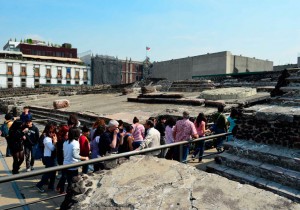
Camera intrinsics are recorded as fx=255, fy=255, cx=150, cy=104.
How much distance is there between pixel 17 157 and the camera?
637cm

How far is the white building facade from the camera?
2117 inches

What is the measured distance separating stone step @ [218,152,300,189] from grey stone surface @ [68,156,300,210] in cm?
136

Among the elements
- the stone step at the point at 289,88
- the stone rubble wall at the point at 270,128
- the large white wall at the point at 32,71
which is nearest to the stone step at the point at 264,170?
the stone rubble wall at the point at 270,128

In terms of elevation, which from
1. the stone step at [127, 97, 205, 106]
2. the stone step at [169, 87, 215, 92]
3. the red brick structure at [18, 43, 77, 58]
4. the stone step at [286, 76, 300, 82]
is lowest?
the stone step at [127, 97, 205, 106]

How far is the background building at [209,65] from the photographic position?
32.4 meters

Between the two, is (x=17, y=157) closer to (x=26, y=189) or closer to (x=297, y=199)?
(x=26, y=189)

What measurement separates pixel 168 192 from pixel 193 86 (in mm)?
16553

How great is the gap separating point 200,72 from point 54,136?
31337 millimetres

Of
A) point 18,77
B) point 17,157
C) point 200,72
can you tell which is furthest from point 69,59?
point 17,157

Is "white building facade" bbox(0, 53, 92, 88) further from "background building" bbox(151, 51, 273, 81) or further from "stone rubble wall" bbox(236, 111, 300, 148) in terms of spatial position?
"stone rubble wall" bbox(236, 111, 300, 148)

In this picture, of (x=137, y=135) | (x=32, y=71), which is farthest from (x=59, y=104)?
(x=32, y=71)

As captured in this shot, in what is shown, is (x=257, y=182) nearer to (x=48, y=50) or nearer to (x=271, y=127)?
(x=271, y=127)

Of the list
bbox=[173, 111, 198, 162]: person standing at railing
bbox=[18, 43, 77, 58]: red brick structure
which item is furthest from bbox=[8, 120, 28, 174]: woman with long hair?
bbox=[18, 43, 77, 58]: red brick structure

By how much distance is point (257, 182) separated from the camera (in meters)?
4.84
